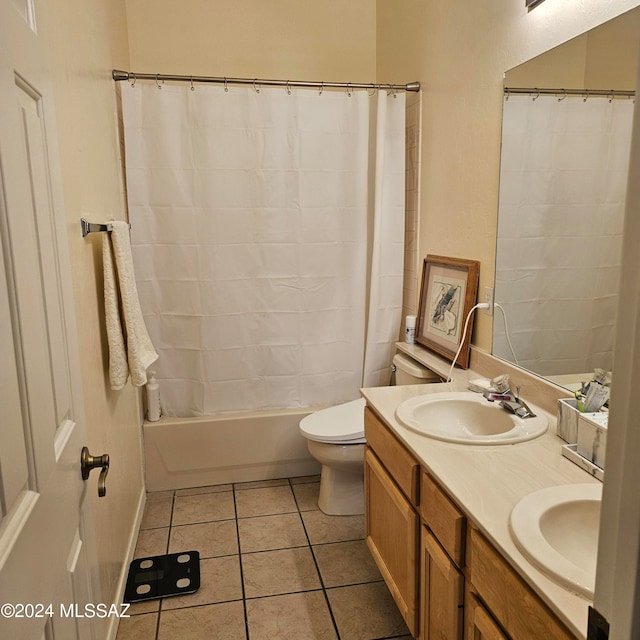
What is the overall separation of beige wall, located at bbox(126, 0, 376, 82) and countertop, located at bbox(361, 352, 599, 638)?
232 centimetres

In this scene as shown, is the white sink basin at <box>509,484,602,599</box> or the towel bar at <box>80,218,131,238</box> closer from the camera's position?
the white sink basin at <box>509,484,602,599</box>

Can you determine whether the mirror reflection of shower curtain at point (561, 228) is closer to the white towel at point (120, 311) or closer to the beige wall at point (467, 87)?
the beige wall at point (467, 87)

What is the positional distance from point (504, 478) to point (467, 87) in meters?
1.62

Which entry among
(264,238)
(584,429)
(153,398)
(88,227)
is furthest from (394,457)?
(153,398)

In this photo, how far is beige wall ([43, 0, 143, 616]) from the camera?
5.00ft

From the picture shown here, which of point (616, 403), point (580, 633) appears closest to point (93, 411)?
point (580, 633)

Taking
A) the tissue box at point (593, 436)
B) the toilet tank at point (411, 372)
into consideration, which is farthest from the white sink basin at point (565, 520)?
the toilet tank at point (411, 372)

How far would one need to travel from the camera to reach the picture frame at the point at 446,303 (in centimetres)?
221

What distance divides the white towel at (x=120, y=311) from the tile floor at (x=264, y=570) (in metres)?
0.86

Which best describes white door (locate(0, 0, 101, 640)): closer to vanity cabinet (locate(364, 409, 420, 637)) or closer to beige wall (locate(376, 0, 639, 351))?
vanity cabinet (locate(364, 409, 420, 637))

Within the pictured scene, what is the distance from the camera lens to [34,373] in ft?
2.74

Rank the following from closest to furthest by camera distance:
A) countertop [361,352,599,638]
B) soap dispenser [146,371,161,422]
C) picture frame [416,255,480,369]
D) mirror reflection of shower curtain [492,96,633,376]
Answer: countertop [361,352,599,638] < mirror reflection of shower curtain [492,96,633,376] < picture frame [416,255,480,369] < soap dispenser [146,371,161,422]

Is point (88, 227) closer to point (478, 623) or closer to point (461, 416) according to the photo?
point (461, 416)

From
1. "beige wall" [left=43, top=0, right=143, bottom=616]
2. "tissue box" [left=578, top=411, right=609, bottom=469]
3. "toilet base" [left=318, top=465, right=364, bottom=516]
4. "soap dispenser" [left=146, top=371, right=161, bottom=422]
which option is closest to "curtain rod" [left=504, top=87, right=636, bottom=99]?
"tissue box" [left=578, top=411, right=609, bottom=469]
